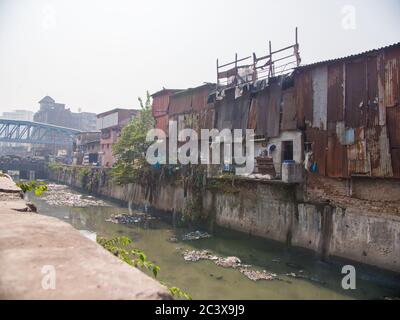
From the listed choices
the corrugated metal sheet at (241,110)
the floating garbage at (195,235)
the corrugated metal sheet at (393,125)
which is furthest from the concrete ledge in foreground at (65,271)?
the corrugated metal sheet at (241,110)

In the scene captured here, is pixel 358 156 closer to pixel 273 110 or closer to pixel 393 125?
pixel 393 125

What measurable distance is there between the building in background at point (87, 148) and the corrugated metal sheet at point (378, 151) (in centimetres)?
3656

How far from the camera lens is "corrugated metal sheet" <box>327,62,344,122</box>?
11906mm

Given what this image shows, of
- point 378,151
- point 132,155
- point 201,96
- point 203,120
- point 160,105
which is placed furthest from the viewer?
point 160,105

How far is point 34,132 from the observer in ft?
189

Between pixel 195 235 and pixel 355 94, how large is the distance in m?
10.3

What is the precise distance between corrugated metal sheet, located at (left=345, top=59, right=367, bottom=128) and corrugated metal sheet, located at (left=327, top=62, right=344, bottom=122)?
0.24 m

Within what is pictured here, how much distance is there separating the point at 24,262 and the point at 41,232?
0.69m

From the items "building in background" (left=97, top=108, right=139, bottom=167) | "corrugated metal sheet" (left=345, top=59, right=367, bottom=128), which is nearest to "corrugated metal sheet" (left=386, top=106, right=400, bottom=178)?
"corrugated metal sheet" (left=345, top=59, right=367, bottom=128)

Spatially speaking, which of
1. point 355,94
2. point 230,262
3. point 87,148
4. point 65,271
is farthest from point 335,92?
point 87,148

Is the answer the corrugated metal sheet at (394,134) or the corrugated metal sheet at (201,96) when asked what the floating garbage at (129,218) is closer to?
the corrugated metal sheet at (201,96)

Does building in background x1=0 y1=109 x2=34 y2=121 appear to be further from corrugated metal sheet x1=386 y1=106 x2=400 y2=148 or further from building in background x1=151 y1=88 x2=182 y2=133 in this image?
corrugated metal sheet x1=386 y1=106 x2=400 y2=148
